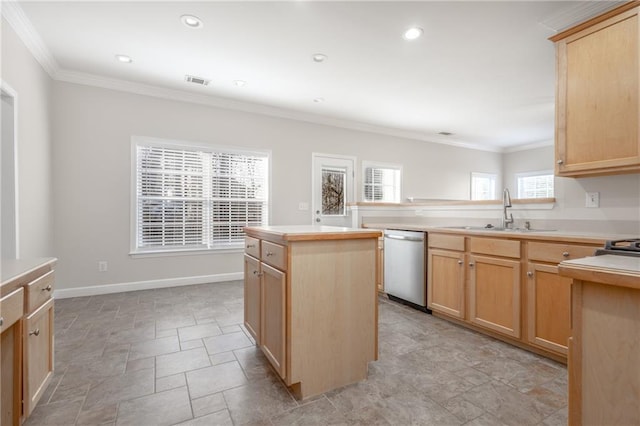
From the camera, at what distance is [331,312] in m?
1.78

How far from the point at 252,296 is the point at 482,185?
7.18m

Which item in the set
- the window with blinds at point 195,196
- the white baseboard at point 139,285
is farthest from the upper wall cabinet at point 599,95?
the white baseboard at point 139,285

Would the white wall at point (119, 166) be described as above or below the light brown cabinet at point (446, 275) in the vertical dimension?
above

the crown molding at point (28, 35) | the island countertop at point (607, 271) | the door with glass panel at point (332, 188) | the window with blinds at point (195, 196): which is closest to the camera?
the island countertop at point (607, 271)

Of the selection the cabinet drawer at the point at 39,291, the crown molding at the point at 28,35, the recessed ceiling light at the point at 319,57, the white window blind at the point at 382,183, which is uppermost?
the recessed ceiling light at the point at 319,57

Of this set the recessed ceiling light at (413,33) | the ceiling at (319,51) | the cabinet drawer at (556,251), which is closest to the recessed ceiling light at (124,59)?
the ceiling at (319,51)

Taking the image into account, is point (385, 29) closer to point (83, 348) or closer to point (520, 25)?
point (520, 25)

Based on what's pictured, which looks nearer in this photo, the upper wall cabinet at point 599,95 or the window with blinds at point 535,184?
the upper wall cabinet at point 599,95

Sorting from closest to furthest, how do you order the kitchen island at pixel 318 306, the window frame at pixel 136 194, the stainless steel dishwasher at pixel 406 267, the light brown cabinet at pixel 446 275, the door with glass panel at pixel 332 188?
1. the kitchen island at pixel 318 306
2. the light brown cabinet at pixel 446 275
3. the stainless steel dishwasher at pixel 406 267
4. the window frame at pixel 136 194
5. the door with glass panel at pixel 332 188

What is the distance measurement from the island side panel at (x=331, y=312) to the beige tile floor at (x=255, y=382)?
0.12 m

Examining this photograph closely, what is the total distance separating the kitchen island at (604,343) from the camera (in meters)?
0.86

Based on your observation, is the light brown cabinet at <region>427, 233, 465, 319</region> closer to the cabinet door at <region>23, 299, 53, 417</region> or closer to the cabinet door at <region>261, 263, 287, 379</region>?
the cabinet door at <region>261, 263, 287, 379</region>

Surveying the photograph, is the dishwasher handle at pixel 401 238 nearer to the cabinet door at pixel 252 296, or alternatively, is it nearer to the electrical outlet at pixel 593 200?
the electrical outlet at pixel 593 200

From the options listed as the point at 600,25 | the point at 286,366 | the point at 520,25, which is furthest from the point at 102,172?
the point at 600,25
